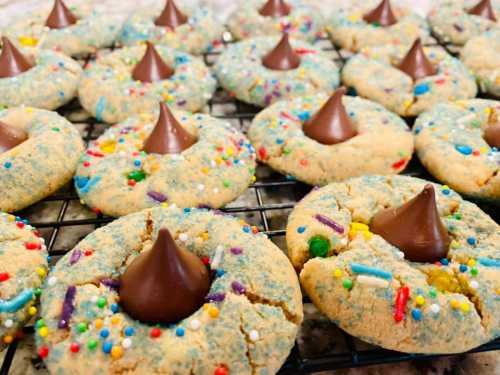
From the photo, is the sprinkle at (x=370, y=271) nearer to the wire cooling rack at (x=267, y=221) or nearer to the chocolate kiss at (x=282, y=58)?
A: the wire cooling rack at (x=267, y=221)

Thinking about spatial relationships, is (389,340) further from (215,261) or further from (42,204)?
(42,204)

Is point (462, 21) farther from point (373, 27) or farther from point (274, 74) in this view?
point (274, 74)

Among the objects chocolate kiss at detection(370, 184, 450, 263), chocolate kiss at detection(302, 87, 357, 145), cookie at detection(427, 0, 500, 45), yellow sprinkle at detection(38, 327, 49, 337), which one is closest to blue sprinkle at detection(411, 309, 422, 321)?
chocolate kiss at detection(370, 184, 450, 263)

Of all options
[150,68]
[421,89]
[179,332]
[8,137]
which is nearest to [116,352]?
[179,332]

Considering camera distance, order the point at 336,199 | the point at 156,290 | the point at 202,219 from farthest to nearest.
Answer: the point at 336,199, the point at 202,219, the point at 156,290

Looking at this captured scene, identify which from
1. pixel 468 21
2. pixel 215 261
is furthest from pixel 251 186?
pixel 468 21

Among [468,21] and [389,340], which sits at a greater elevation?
[468,21]

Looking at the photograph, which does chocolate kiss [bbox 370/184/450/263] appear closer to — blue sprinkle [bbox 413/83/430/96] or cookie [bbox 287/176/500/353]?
cookie [bbox 287/176/500/353]
